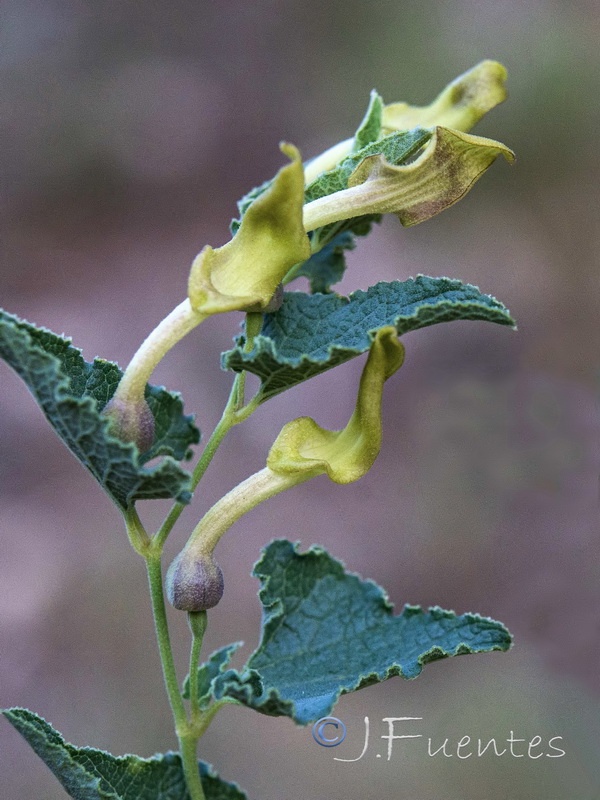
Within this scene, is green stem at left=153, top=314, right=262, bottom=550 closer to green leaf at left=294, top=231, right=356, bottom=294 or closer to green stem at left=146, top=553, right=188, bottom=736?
green stem at left=146, top=553, right=188, bottom=736

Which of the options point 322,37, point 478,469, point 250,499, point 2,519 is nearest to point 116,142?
point 322,37

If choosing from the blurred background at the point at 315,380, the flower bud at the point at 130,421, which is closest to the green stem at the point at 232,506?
the flower bud at the point at 130,421

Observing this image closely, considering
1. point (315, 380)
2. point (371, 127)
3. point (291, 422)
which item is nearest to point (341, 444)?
point (291, 422)

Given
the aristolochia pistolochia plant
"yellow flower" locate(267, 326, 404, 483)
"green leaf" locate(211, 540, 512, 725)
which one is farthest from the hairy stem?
"green leaf" locate(211, 540, 512, 725)

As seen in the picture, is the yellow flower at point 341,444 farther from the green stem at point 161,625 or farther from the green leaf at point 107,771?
the green leaf at point 107,771

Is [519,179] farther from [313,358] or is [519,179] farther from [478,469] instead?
[313,358]

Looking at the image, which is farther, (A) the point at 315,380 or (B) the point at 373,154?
(A) the point at 315,380

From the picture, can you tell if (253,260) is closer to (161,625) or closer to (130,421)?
(130,421)
